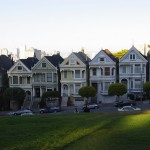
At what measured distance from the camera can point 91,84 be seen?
68.4 m

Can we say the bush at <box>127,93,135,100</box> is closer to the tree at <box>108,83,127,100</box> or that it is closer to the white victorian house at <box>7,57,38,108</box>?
the tree at <box>108,83,127,100</box>

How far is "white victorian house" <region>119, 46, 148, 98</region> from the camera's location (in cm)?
6619

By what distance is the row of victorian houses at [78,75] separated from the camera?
66562 mm

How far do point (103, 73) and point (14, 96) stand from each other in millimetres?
16446

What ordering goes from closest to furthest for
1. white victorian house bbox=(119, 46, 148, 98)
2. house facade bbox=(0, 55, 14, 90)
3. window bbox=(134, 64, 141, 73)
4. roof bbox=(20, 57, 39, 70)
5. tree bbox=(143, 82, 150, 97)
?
tree bbox=(143, 82, 150, 97), white victorian house bbox=(119, 46, 148, 98), window bbox=(134, 64, 141, 73), roof bbox=(20, 57, 39, 70), house facade bbox=(0, 55, 14, 90)

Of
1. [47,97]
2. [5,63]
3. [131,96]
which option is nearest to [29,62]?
[47,97]

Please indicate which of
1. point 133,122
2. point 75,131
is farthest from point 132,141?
point 133,122

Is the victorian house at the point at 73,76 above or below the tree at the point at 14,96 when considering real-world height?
above

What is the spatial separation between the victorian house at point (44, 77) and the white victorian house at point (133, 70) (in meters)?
12.3

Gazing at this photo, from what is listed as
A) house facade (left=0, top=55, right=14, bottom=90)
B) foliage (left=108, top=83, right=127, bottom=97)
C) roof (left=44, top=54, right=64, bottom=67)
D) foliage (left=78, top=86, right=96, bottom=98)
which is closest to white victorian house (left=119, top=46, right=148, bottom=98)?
foliage (left=108, top=83, right=127, bottom=97)

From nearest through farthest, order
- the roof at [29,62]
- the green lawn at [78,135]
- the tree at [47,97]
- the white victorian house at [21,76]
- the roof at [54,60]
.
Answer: the green lawn at [78,135] < the tree at [47,97] < the white victorian house at [21,76] < the roof at [54,60] < the roof at [29,62]

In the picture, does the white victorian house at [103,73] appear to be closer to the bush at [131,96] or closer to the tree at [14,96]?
the bush at [131,96]

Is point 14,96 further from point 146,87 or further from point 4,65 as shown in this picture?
point 146,87

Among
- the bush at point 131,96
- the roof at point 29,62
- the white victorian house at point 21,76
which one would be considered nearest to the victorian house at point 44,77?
the white victorian house at point 21,76
